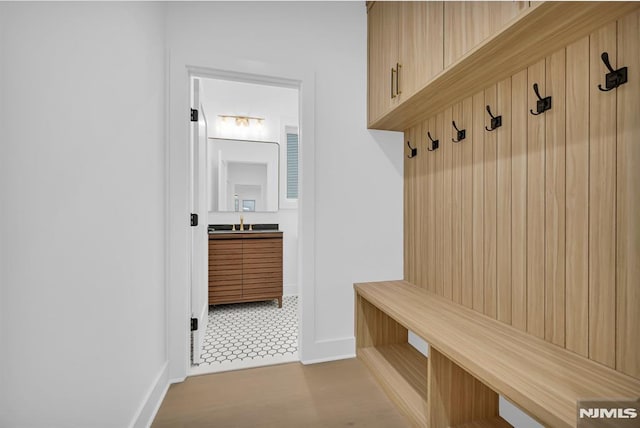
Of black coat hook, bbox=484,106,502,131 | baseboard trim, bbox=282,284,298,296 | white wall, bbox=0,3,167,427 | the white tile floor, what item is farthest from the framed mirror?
black coat hook, bbox=484,106,502,131

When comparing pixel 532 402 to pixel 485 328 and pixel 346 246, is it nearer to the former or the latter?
pixel 485 328

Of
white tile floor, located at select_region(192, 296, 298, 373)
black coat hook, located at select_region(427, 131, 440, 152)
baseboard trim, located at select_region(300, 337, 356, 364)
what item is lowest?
white tile floor, located at select_region(192, 296, 298, 373)

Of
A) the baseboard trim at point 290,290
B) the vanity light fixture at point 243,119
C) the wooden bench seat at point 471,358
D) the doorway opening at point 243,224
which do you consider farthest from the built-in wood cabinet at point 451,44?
the baseboard trim at point 290,290

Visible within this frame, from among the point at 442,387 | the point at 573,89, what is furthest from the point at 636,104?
the point at 442,387

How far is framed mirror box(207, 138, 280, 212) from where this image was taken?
3.56 meters

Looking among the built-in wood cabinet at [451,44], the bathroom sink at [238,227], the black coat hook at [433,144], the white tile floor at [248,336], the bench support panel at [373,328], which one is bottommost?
the white tile floor at [248,336]

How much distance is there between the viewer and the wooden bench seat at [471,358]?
85 cm

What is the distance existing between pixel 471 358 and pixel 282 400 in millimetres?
1040

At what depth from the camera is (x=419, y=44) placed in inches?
60.3

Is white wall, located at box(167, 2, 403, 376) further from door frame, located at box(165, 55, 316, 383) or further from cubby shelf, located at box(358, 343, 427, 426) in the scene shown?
cubby shelf, located at box(358, 343, 427, 426)

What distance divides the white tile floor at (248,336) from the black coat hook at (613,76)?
2.10 m

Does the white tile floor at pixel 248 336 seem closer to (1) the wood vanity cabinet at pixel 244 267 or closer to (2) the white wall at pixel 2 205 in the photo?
(1) the wood vanity cabinet at pixel 244 267

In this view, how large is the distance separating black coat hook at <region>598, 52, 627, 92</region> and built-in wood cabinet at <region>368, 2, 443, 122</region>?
0.57m

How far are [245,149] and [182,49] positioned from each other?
74.7 inches
